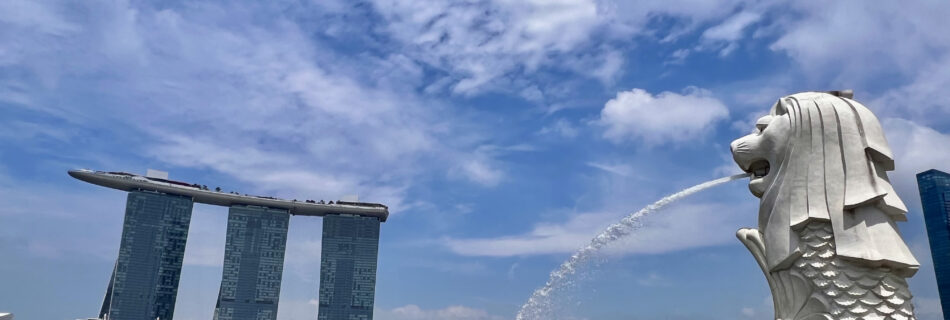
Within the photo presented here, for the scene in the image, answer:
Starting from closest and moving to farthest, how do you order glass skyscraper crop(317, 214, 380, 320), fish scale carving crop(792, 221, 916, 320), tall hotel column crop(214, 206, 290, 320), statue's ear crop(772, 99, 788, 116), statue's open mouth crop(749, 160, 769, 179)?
1. fish scale carving crop(792, 221, 916, 320)
2. statue's ear crop(772, 99, 788, 116)
3. statue's open mouth crop(749, 160, 769, 179)
4. tall hotel column crop(214, 206, 290, 320)
5. glass skyscraper crop(317, 214, 380, 320)

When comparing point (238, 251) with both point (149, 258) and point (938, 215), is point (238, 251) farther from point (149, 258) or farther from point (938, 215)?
point (938, 215)

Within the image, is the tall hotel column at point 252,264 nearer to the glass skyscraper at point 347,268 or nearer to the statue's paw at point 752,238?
the glass skyscraper at point 347,268

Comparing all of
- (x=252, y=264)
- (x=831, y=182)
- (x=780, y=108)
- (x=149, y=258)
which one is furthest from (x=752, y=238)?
(x=252, y=264)

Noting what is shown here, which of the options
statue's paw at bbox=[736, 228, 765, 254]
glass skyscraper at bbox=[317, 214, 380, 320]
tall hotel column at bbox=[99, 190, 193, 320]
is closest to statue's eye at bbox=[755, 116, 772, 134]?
statue's paw at bbox=[736, 228, 765, 254]

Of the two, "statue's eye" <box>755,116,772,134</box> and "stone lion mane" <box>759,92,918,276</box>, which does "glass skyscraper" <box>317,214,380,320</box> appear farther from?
"stone lion mane" <box>759,92,918,276</box>

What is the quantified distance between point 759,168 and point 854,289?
2.46 m

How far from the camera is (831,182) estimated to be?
35.3 feet

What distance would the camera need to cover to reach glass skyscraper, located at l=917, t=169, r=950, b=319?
58125 millimetres

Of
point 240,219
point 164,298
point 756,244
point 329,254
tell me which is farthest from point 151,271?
point 756,244

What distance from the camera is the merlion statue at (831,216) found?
10.3 m

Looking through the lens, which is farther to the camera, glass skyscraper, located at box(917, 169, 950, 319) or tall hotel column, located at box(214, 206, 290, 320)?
tall hotel column, located at box(214, 206, 290, 320)

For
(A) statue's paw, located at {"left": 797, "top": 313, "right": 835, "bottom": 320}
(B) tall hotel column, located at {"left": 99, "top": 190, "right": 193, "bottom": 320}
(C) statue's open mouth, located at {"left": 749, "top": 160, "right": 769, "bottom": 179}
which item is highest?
(B) tall hotel column, located at {"left": 99, "top": 190, "right": 193, "bottom": 320}

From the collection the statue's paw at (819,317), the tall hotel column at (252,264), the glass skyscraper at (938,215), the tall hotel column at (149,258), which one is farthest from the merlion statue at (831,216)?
the tall hotel column at (252,264)

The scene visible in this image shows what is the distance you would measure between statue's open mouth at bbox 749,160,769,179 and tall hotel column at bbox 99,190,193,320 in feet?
253
